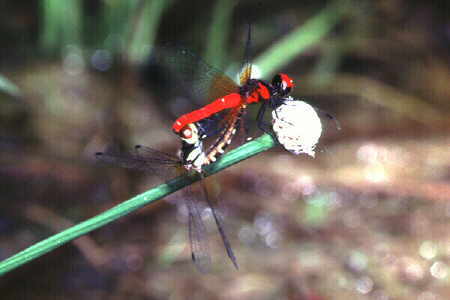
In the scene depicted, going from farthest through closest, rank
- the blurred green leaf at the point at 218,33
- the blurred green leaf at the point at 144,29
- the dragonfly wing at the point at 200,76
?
1. the blurred green leaf at the point at 218,33
2. the blurred green leaf at the point at 144,29
3. the dragonfly wing at the point at 200,76

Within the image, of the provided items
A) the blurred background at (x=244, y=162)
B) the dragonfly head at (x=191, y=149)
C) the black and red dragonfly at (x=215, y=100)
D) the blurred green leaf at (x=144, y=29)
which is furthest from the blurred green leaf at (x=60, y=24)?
the dragonfly head at (x=191, y=149)

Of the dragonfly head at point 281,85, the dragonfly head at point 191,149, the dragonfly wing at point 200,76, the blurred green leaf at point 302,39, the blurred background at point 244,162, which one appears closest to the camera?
the dragonfly head at point 191,149

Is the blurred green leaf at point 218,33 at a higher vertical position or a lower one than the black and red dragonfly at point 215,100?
higher

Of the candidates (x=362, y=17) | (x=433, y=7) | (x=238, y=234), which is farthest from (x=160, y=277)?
(x=433, y=7)

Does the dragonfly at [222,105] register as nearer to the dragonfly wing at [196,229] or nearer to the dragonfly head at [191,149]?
the dragonfly head at [191,149]

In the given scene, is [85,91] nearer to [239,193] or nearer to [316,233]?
[239,193]

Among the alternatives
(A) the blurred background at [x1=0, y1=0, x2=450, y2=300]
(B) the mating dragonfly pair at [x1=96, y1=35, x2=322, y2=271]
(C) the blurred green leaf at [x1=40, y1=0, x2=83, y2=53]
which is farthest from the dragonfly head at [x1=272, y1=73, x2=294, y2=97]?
(C) the blurred green leaf at [x1=40, y1=0, x2=83, y2=53]
